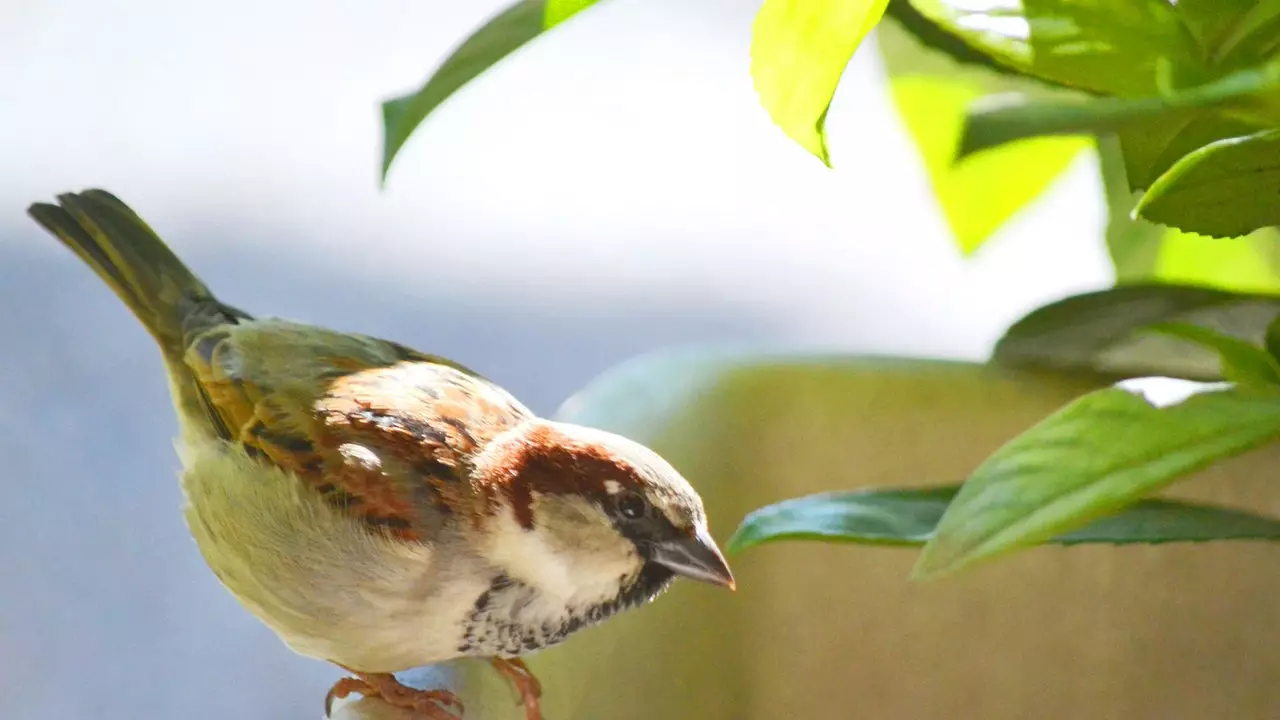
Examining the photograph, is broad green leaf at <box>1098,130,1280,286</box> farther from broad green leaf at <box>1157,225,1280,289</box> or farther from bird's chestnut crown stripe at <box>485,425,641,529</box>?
bird's chestnut crown stripe at <box>485,425,641,529</box>

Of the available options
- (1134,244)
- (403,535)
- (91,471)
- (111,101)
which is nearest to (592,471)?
(403,535)

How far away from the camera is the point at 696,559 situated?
46 centimetres

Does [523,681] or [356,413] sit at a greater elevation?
[356,413]

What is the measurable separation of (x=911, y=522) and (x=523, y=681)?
0.25m

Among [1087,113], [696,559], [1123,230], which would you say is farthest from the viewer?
[1123,230]

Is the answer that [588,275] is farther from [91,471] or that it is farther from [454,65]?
[454,65]

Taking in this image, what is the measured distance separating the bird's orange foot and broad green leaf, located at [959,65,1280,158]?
0.38 metres

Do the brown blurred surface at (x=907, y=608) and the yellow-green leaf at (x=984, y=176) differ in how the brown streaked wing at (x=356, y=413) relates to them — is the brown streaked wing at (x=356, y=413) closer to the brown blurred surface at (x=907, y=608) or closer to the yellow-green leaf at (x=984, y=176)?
the brown blurred surface at (x=907, y=608)

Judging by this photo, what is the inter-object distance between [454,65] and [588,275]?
58cm

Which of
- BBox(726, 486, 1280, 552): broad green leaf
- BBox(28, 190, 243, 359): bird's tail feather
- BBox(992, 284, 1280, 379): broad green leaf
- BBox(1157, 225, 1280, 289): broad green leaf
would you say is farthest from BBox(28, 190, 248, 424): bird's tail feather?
BBox(1157, 225, 1280, 289): broad green leaf

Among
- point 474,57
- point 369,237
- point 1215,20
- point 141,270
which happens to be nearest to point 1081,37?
point 1215,20

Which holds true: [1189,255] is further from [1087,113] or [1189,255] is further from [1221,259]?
[1087,113]

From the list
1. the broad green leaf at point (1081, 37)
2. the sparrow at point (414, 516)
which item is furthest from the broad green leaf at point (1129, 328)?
the sparrow at point (414, 516)

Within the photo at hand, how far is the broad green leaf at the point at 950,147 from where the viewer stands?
2.17 ft
